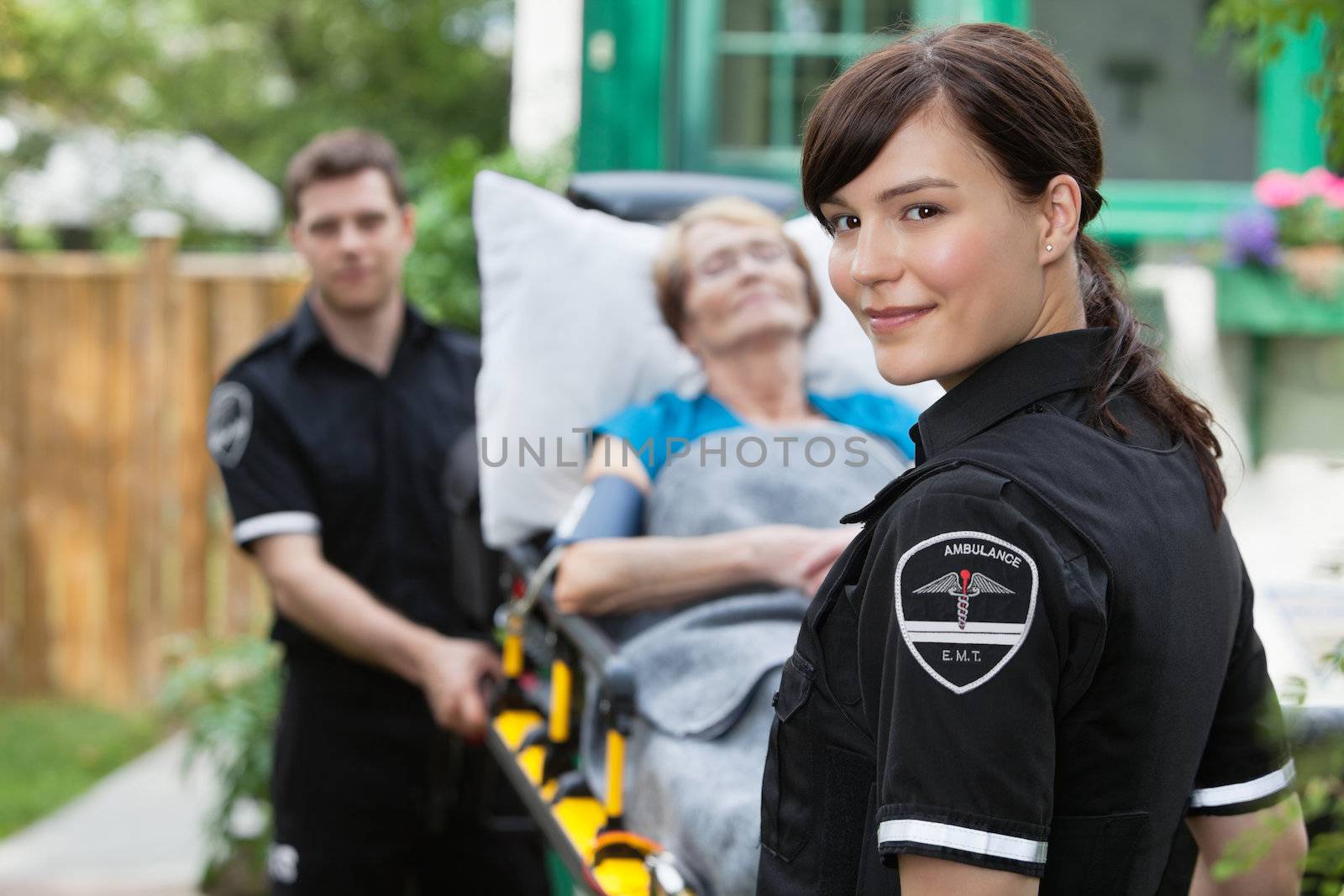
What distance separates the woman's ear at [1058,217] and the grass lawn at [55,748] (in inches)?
166

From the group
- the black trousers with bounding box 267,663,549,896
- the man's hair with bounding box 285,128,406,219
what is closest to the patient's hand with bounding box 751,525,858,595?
the black trousers with bounding box 267,663,549,896

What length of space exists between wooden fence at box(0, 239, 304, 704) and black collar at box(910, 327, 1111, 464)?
4.54 metres

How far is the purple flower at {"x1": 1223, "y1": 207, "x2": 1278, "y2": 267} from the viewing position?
3.70 metres

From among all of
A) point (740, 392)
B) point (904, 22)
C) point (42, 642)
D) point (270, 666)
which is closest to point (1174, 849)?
point (904, 22)

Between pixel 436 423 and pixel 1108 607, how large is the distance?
2.16 meters

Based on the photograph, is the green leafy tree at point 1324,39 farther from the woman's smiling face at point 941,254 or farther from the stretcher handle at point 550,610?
the stretcher handle at point 550,610

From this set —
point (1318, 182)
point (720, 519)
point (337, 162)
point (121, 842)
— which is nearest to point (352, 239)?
point (337, 162)

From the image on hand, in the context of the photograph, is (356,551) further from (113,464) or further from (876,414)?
(113,464)

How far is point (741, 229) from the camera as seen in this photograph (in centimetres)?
266

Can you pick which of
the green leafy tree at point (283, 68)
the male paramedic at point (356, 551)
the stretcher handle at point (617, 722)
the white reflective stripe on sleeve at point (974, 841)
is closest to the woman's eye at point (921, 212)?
the white reflective stripe on sleeve at point (974, 841)

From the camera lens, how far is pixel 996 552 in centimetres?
103

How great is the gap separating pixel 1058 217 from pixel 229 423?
84.4 inches

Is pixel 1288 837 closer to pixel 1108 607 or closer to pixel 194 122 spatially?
pixel 1108 607

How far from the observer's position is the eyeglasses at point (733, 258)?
2.63 metres
